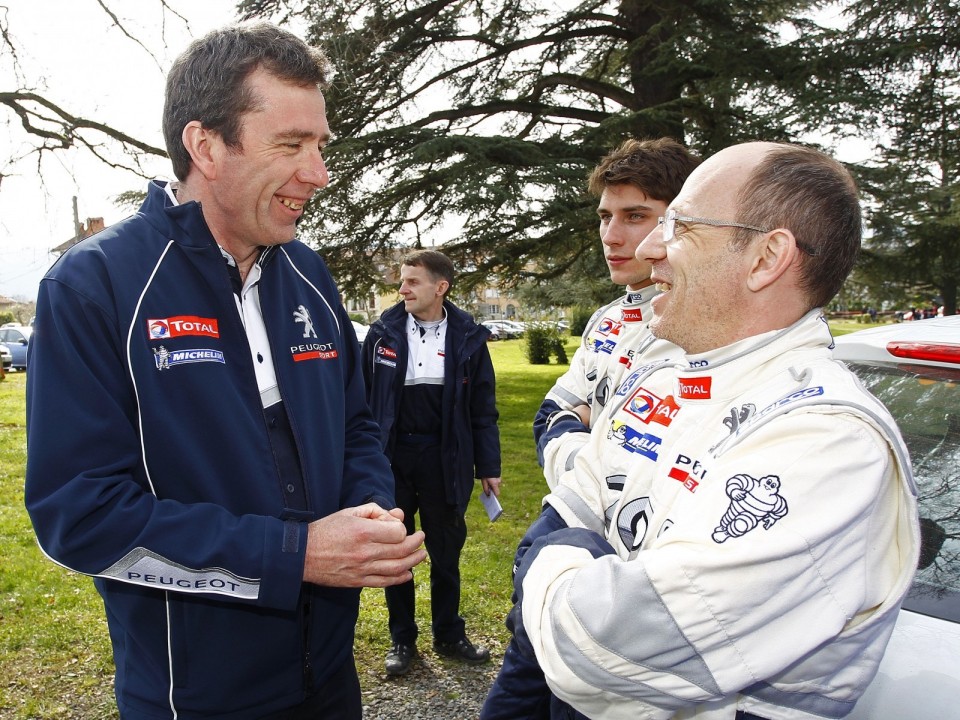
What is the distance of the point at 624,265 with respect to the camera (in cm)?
292

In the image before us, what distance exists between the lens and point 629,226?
9.55 feet

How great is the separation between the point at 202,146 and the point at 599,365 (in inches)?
69.3

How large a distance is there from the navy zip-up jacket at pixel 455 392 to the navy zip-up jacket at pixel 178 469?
229cm

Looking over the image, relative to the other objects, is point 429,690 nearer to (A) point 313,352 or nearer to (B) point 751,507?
(A) point 313,352

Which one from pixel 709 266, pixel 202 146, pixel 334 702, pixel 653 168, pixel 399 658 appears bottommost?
pixel 399 658

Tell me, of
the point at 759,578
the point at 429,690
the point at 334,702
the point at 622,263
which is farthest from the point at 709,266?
the point at 429,690

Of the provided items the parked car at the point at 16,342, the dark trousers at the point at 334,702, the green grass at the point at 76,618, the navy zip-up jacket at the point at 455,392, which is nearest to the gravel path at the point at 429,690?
the green grass at the point at 76,618

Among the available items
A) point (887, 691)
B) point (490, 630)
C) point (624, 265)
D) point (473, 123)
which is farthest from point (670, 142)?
point (473, 123)

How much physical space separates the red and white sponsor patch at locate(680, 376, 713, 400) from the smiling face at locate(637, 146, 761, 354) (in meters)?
0.09

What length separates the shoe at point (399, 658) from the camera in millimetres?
4043

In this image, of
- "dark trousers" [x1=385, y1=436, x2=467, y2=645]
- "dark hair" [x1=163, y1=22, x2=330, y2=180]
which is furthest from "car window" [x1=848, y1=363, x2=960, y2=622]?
"dark trousers" [x1=385, y1=436, x2=467, y2=645]

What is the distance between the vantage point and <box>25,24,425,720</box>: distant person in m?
1.52

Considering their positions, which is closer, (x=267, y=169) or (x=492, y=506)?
(x=267, y=169)

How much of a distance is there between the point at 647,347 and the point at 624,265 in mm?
658
